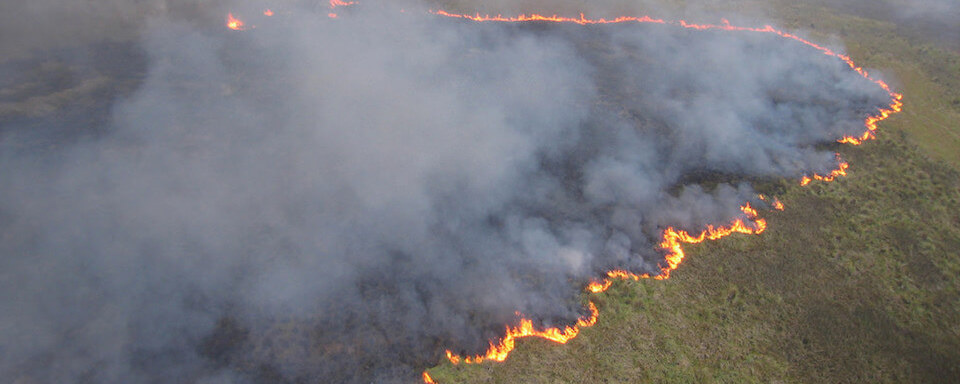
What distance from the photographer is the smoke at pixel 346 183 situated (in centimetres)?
1417

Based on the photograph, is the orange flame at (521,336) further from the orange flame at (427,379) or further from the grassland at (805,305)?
the orange flame at (427,379)

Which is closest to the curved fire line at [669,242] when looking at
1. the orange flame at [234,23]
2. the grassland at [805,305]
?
the orange flame at [234,23]

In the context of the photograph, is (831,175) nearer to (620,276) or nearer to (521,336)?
(620,276)

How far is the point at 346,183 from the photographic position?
19688 mm

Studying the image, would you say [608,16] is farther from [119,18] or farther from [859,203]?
[119,18]

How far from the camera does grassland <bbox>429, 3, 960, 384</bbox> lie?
48.4ft

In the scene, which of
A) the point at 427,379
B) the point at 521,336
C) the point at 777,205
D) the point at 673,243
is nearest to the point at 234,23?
the point at 427,379

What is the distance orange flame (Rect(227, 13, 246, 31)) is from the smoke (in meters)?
0.83

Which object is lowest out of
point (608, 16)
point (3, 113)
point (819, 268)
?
point (3, 113)

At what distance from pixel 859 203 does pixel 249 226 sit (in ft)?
89.6

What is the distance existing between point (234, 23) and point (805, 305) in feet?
117

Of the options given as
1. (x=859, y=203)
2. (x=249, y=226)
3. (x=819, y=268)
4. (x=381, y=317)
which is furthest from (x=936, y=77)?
(x=249, y=226)

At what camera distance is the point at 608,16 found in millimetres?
38812

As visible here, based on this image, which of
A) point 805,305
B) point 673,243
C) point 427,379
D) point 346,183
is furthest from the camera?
point 346,183
